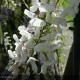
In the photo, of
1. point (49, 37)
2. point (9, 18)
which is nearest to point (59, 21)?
point (49, 37)

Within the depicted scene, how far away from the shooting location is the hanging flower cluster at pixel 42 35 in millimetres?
649

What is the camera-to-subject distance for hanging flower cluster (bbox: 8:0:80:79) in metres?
0.65

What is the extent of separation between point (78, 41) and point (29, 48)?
209 mm

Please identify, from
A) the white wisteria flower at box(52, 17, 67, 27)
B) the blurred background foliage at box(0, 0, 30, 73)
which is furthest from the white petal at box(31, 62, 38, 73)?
the blurred background foliage at box(0, 0, 30, 73)

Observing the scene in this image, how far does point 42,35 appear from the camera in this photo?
68 cm

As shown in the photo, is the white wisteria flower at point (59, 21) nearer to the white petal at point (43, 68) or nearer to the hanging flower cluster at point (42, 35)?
the hanging flower cluster at point (42, 35)

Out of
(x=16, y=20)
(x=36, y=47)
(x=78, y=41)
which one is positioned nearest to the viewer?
(x=36, y=47)

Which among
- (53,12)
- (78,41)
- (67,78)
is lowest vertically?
(67,78)

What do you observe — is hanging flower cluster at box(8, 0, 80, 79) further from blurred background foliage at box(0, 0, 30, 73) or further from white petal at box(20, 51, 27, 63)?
blurred background foliage at box(0, 0, 30, 73)

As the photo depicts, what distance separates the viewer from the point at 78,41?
32.9 inches

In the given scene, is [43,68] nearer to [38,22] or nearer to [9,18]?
[38,22]

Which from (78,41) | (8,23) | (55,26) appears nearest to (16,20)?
(8,23)

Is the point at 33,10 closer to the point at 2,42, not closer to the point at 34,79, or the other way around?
the point at 34,79

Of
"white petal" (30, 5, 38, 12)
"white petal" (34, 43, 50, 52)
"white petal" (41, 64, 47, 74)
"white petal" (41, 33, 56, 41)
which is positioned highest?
"white petal" (30, 5, 38, 12)
